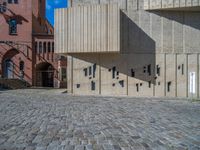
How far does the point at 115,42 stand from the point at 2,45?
2626 cm

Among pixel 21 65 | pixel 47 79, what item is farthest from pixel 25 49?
pixel 47 79

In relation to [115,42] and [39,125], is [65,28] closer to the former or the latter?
[115,42]

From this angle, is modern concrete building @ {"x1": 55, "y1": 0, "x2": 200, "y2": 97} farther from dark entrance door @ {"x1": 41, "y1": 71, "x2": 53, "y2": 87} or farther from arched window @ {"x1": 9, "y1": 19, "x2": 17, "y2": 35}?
arched window @ {"x1": 9, "y1": 19, "x2": 17, "y2": 35}

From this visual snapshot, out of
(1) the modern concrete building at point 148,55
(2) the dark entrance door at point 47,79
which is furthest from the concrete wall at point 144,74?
(2) the dark entrance door at point 47,79

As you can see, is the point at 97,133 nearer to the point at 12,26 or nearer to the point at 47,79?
the point at 47,79

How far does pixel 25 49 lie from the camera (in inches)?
1730

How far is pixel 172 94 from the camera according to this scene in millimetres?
24594

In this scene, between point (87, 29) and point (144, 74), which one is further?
point (144, 74)

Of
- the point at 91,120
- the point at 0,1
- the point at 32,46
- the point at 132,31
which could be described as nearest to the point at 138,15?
the point at 132,31

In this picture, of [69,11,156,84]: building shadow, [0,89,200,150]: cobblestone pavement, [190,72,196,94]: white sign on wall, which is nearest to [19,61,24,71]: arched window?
[69,11,156,84]: building shadow

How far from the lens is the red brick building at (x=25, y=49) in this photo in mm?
43812

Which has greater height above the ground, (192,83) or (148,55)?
(148,55)

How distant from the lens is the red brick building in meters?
43.8

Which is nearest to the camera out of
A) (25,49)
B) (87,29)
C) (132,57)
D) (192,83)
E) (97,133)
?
(97,133)
